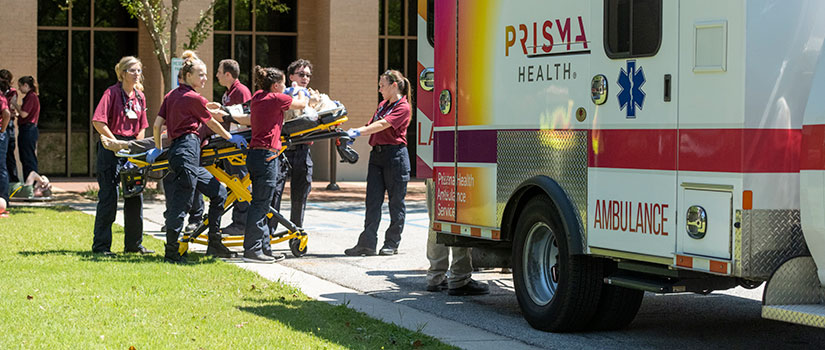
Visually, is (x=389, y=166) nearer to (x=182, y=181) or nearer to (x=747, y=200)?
(x=182, y=181)

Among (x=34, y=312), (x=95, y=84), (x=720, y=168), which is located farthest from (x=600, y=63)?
(x=95, y=84)

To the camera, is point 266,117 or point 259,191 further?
point 259,191

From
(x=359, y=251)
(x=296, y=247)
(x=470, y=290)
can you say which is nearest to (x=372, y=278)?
(x=470, y=290)

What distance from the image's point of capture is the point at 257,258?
1138 centimetres

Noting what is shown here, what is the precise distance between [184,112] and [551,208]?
4.26 meters

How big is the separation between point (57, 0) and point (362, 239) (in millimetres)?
14535

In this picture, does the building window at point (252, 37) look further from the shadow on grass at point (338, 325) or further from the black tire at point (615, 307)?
the black tire at point (615, 307)

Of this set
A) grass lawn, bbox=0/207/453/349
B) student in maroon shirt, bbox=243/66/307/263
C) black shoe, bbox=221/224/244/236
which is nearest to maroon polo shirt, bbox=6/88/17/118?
black shoe, bbox=221/224/244/236

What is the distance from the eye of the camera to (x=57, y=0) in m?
24.5

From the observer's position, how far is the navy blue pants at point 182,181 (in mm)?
10773

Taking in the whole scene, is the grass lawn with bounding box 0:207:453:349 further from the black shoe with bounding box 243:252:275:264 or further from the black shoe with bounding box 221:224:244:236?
the black shoe with bounding box 221:224:244:236

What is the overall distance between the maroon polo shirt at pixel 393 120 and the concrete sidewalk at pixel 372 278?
48.9 inches

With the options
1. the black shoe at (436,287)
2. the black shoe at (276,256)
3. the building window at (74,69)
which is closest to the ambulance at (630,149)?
the black shoe at (436,287)

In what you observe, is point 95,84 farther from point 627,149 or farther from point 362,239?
point 627,149
